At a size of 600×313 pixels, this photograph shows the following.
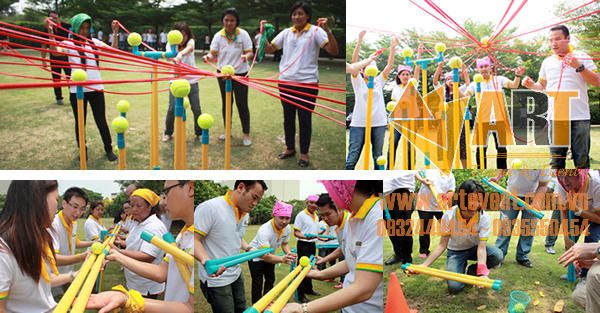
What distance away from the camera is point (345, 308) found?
3.02 metres

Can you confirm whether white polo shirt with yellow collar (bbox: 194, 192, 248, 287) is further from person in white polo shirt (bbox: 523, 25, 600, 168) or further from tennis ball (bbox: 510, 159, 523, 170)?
person in white polo shirt (bbox: 523, 25, 600, 168)

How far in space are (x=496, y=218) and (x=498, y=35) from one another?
1.67 m

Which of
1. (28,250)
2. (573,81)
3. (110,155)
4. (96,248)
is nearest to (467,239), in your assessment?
(573,81)

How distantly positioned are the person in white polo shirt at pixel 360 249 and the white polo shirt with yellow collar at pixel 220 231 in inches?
16.9

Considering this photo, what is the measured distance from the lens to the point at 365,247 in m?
3.09

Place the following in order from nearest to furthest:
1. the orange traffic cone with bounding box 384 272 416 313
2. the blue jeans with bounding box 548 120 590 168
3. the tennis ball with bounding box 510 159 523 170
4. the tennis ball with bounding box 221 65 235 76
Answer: the orange traffic cone with bounding box 384 272 416 313 < the tennis ball with bounding box 221 65 235 76 < the tennis ball with bounding box 510 159 523 170 < the blue jeans with bounding box 548 120 590 168

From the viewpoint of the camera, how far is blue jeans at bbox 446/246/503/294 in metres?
3.33

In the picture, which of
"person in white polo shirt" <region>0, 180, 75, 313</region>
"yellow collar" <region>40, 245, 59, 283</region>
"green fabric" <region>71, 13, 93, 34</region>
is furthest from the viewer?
"green fabric" <region>71, 13, 93, 34</region>

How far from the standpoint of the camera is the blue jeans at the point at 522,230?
11.1 feet

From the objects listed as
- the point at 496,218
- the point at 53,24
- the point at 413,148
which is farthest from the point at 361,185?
the point at 53,24

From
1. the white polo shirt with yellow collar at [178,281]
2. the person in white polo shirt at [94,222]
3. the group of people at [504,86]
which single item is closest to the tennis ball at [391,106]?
the group of people at [504,86]

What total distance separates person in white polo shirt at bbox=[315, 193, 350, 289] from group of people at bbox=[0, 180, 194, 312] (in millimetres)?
704

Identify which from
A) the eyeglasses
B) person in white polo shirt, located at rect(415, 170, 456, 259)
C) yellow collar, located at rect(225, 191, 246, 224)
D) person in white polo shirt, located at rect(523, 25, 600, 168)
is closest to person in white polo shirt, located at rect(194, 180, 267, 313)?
yellow collar, located at rect(225, 191, 246, 224)

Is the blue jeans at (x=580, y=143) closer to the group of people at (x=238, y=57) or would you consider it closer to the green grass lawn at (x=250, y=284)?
the group of people at (x=238, y=57)
